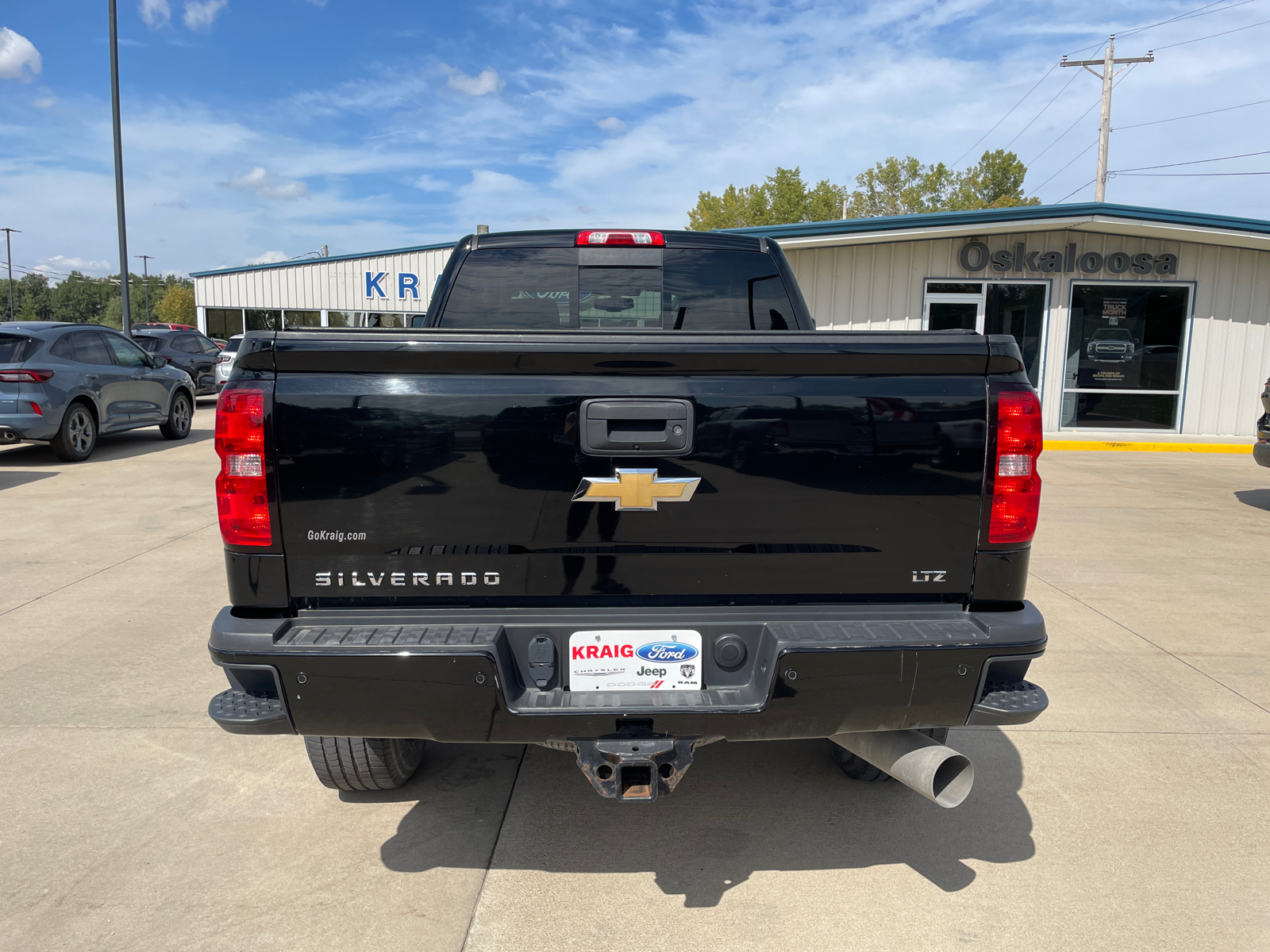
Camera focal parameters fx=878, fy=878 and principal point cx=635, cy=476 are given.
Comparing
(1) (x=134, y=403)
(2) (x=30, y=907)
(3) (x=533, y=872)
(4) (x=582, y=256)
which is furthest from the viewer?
(1) (x=134, y=403)

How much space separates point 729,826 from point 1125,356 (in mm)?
15153

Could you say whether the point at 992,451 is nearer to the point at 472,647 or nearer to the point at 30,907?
the point at 472,647

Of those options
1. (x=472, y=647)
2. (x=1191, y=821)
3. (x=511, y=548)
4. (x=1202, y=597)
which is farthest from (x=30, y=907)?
(x=1202, y=597)

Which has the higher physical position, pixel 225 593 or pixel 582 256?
pixel 582 256

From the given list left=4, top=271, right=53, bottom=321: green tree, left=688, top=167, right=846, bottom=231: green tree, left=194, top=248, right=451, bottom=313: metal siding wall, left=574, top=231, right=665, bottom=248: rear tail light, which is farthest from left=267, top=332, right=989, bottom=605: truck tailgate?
left=4, top=271, right=53, bottom=321: green tree

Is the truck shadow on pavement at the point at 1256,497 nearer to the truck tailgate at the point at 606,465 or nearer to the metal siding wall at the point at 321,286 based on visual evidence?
the truck tailgate at the point at 606,465

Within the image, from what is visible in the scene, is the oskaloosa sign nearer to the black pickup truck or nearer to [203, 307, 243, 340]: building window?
the black pickup truck

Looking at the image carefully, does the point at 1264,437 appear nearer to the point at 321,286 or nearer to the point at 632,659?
the point at 632,659

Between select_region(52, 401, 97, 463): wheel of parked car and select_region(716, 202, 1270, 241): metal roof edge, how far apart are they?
30.7ft

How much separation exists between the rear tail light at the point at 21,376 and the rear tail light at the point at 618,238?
31.0 feet

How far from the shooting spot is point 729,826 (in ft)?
10.1

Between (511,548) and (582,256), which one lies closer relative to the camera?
(511,548)

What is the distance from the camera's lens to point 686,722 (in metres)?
2.28

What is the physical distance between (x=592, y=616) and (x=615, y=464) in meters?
0.41
